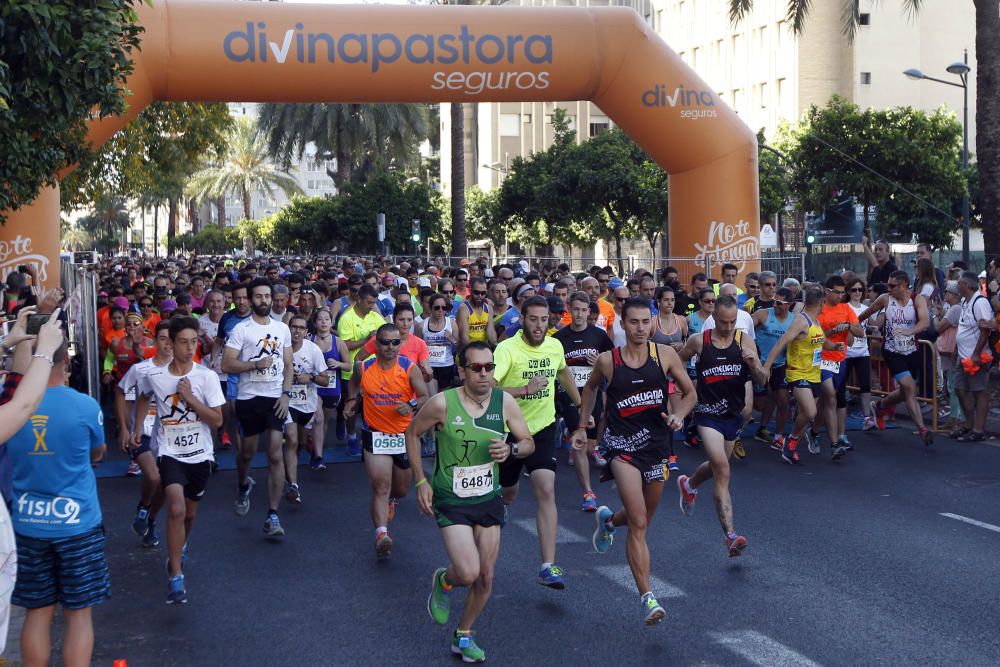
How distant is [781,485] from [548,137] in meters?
63.4

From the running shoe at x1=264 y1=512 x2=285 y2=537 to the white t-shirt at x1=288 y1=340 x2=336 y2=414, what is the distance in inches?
51.5

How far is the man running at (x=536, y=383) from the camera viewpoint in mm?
7973

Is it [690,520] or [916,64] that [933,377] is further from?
[916,64]

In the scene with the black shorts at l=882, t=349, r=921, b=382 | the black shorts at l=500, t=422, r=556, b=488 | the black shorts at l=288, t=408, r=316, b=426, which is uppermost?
the black shorts at l=882, t=349, r=921, b=382

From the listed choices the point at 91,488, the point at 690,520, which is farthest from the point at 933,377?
the point at 91,488

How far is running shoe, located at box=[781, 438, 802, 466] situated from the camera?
11.9 metres

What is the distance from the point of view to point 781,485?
10.8m

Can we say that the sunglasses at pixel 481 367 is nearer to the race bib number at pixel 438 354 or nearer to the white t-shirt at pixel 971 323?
the race bib number at pixel 438 354

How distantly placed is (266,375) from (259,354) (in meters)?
0.18

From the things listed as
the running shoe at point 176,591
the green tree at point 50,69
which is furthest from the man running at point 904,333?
the running shoe at point 176,591

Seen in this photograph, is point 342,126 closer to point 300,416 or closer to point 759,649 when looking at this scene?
point 300,416

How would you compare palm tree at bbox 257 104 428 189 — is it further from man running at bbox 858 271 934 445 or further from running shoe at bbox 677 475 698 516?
running shoe at bbox 677 475 698 516

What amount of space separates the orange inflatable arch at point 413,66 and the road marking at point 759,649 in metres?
11.7

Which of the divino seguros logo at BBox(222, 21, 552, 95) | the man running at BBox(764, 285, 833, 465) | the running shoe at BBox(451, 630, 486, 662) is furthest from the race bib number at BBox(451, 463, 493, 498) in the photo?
the divino seguros logo at BBox(222, 21, 552, 95)
